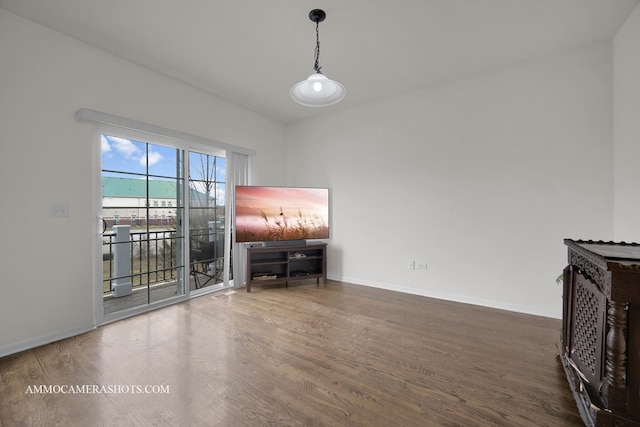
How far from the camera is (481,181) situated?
10.9 feet

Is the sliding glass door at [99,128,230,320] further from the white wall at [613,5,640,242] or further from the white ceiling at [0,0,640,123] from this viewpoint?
the white wall at [613,5,640,242]

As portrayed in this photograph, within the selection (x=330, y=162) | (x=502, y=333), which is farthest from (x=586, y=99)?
(x=330, y=162)

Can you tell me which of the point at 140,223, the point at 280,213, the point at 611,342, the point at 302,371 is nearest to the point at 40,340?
the point at 140,223

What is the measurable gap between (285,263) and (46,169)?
9.27ft

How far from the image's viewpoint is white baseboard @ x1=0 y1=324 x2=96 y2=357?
2.22m

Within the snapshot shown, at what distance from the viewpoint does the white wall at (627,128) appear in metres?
2.22


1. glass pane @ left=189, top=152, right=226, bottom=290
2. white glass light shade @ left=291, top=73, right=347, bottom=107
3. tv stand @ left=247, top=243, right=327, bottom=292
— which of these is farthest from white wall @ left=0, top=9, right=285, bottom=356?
white glass light shade @ left=291, top=73, right=347, bottom=107

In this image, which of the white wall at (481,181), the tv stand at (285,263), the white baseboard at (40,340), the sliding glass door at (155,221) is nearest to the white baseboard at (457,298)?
the white wall at (481,181)

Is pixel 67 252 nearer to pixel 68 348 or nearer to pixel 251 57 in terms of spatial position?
pixel 68 348

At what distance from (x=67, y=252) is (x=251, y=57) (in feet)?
8.73

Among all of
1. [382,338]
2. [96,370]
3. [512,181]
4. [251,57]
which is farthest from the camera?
[512,181]

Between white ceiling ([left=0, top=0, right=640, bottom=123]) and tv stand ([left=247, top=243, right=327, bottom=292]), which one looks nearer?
white ceiling ([left=0, top=0, right=640, bottom=123])

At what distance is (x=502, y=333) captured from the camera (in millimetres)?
2572

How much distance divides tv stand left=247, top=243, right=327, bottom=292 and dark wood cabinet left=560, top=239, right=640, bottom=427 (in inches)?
124
